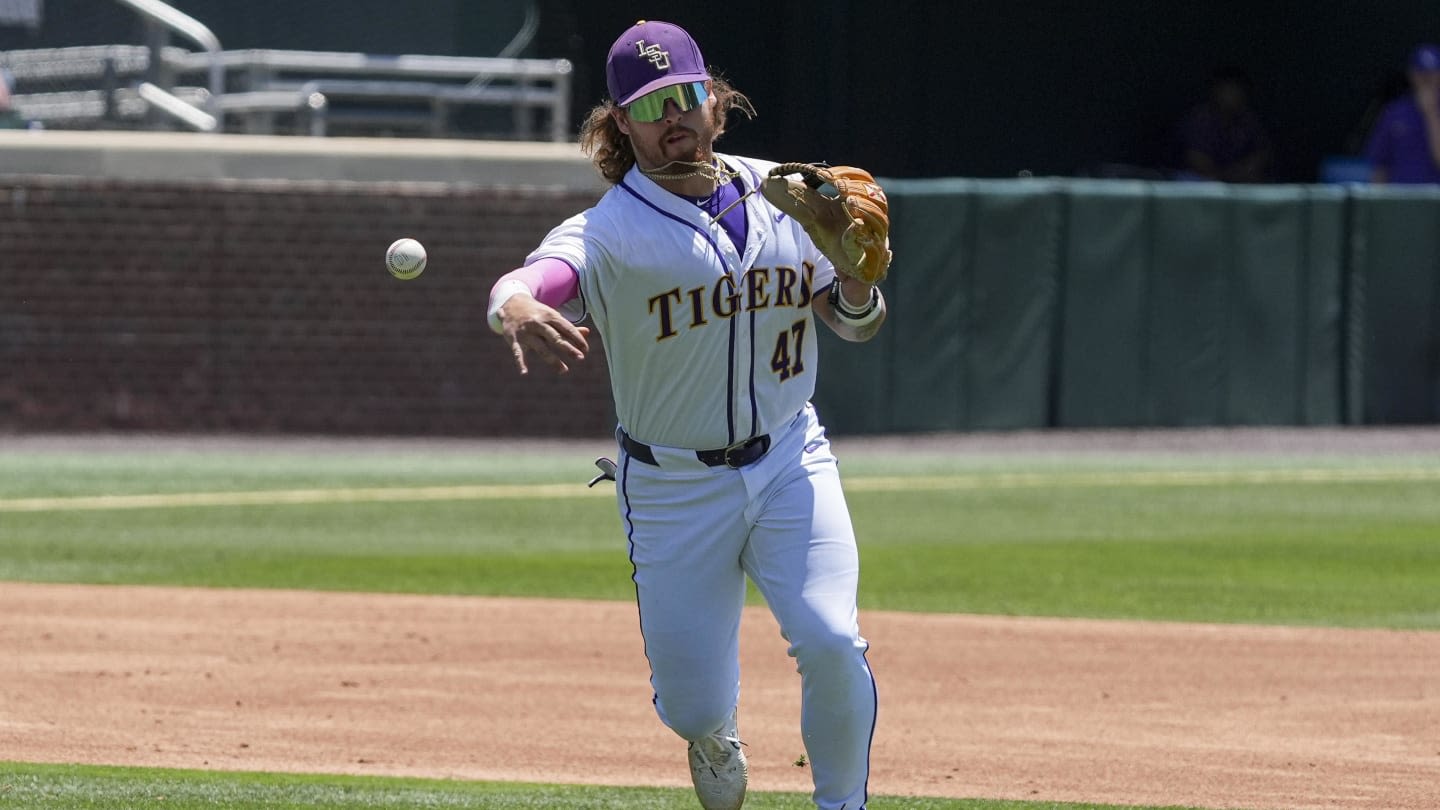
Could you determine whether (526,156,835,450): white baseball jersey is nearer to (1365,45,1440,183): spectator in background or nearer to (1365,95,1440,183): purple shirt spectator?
(1365,45,1440,183): spectator in background

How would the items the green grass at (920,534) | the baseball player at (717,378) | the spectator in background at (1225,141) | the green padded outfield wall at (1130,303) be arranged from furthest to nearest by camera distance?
1. the spectator in background at (1225,141)
2. the green padded outfield wall at (1130,303)
3. the green grass at (920,534)
4. the baseball player at (717,378)

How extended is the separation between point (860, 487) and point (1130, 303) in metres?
3.58

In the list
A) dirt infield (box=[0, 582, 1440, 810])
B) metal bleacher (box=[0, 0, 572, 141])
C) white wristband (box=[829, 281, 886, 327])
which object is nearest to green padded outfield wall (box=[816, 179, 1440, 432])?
metal bleacher (box=[0, 0, 572, 141])

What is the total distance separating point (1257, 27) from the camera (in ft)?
70.3

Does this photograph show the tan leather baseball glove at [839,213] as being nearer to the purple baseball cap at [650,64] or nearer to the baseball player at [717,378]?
the baseball player at [717,378]

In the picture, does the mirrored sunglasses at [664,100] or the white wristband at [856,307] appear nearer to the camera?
the mirrored sunglasses at [664,100]

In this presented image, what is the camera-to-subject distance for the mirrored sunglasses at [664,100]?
506 cm

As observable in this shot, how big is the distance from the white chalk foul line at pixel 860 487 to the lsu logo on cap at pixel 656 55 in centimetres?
885

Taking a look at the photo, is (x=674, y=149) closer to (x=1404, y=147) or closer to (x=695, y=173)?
(x=695, y=173)

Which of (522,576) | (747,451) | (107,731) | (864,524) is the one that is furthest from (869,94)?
(747,451)

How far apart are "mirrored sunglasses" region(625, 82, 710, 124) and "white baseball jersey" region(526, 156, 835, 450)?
0.20 metres

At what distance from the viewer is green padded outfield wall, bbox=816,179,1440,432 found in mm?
16734

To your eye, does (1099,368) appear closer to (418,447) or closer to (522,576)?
(418,447)

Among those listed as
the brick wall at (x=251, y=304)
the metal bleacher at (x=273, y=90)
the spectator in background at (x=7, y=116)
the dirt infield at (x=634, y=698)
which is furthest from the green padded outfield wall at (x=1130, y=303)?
the dirt infield at (x=634, y=698)
